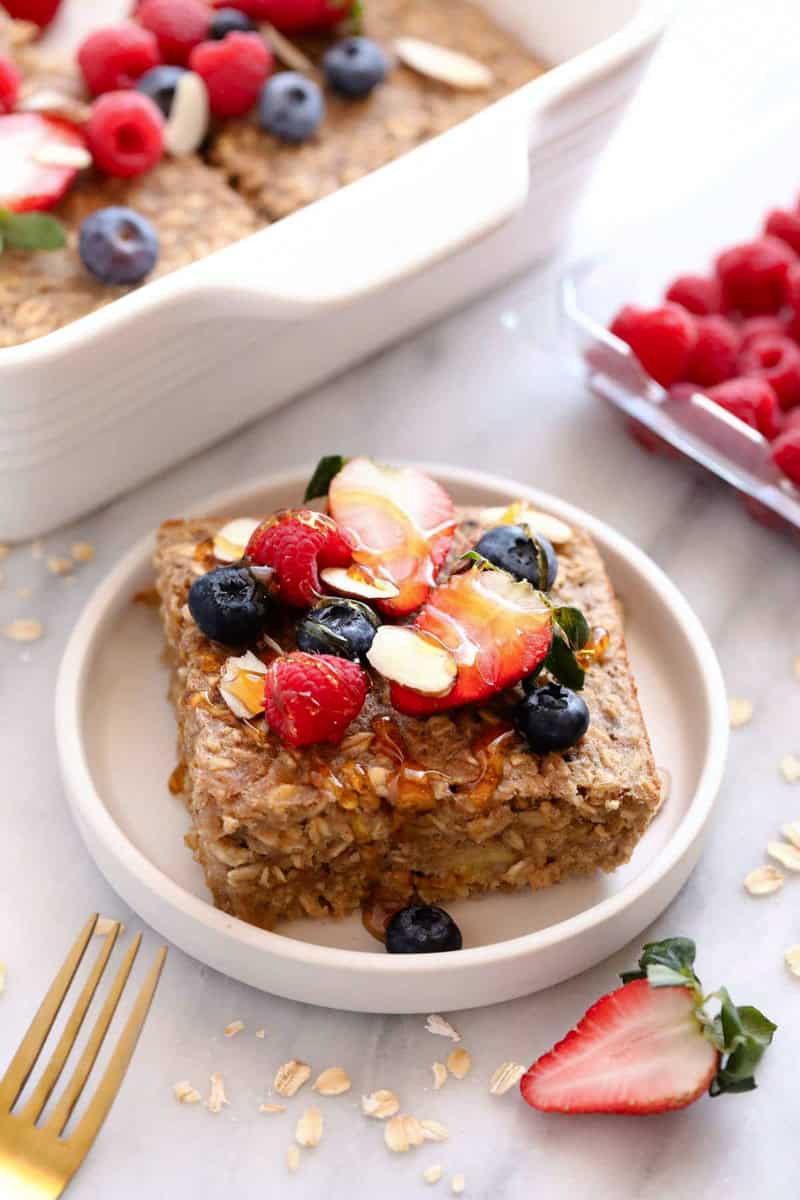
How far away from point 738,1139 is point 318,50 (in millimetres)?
1796

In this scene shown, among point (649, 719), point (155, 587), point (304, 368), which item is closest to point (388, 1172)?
point (649, 719)

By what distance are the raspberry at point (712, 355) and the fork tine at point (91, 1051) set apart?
1.18m

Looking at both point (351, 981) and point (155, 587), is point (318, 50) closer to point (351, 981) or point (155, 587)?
point (155, 587)

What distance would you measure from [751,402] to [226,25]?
1034mm

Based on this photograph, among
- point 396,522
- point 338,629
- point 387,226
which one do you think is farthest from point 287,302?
point 338,629

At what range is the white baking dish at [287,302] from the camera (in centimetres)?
177

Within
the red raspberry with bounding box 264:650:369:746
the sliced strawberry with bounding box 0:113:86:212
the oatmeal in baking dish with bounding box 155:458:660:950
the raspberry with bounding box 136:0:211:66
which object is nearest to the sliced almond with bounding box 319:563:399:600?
the oatmeal in baking dish with bounding box 155:458:660:950

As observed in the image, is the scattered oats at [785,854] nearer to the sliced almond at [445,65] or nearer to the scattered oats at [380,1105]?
the scattered oats at [380,1105]

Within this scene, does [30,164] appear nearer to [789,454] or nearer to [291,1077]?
[789,454]

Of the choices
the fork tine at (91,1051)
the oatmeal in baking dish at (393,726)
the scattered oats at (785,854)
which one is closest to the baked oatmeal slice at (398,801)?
the oatmeal in baking dish at (393,726)

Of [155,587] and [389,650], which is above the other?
[389,650]

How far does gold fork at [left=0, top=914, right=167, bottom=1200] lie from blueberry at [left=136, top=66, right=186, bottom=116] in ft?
4.33

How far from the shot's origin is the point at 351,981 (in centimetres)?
160

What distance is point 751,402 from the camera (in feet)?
6.89
